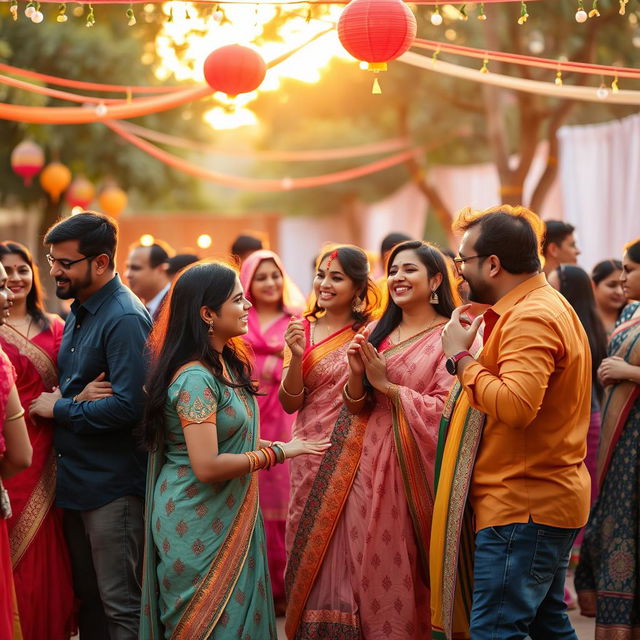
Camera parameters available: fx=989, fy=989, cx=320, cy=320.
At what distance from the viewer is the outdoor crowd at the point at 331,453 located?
353 cm

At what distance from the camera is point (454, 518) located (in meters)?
3.71

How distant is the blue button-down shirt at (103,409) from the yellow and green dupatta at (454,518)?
127cm

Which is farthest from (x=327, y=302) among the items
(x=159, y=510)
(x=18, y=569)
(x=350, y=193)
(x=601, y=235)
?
(x=350, y=193)

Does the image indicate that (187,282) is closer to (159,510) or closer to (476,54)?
(159,510)

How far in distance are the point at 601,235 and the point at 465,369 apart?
6071 mm

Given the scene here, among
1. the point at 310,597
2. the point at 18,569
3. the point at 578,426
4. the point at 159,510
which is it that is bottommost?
the point at 310,597

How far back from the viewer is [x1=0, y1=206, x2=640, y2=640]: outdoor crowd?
11.6ft

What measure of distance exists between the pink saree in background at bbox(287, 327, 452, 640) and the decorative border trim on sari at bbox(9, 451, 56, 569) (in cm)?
117

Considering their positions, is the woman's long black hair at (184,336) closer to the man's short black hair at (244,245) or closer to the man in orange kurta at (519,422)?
the man in orange kurta at (519,422)

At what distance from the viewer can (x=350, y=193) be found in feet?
91.9

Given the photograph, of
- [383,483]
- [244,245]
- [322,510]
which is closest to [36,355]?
[322,510]

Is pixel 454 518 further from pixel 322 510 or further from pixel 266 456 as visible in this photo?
pixel 322 510

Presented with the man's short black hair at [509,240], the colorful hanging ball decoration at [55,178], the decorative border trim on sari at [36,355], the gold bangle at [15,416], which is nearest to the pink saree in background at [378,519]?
the man's short black hair at [509,240]

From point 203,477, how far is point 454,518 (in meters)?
0.95
